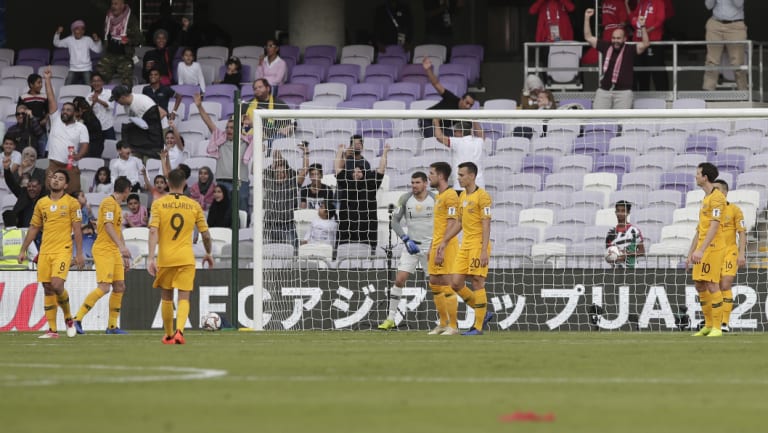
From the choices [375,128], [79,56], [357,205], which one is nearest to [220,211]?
[357,205]

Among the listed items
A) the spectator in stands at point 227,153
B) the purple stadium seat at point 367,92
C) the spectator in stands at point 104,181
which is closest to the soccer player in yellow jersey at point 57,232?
the spectator in stands at point 227,153

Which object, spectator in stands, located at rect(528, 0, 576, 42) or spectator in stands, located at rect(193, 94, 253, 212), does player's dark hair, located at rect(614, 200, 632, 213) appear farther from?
spectator in stands, located at rect(528, 0, 576, 42)

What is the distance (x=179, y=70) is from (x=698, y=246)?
11477mm

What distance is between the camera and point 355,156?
1884cm

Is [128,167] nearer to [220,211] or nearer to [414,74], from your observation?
[220,211]

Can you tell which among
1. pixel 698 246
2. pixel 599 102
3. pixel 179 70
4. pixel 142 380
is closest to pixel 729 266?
pixel 698 246

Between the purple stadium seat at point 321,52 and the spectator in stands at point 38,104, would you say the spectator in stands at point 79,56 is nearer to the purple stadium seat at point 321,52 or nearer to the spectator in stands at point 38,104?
the spectator in stands at point 38,104

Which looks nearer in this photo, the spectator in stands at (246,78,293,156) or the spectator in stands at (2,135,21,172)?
the spectator in stands at (246,78,293,156)

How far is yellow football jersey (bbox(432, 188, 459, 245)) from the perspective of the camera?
1476cm

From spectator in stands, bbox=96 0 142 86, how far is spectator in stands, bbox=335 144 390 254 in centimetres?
627

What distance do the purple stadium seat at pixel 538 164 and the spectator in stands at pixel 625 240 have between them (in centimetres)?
156

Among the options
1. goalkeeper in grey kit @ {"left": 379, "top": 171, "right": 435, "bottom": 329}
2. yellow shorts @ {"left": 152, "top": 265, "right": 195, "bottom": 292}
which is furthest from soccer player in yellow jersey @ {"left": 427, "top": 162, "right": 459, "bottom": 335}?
yellow shorts @ {"left": 152, "top": 265, "right": 195, "bottom": 292}

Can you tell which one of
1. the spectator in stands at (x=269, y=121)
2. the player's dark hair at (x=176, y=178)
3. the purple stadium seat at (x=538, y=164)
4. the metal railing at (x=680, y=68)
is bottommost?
the player's dark hair at (x=176, y=178)

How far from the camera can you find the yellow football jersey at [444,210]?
581 inches
